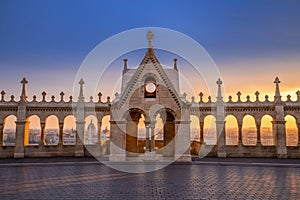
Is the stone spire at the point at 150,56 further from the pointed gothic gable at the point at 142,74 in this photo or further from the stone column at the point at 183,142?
the stone column at the point at 183,142

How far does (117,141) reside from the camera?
25.8 m

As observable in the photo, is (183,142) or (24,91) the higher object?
(24,91)

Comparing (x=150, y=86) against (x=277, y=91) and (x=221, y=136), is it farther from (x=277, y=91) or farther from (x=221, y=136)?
(x=277, y=91)

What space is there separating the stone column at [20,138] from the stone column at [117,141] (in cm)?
1167

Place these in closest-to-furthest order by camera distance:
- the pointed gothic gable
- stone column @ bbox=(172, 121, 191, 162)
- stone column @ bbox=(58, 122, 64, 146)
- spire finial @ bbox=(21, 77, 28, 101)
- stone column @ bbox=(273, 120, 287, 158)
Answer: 1. stone column @ bbox=(172, 121, 191, 162)
2. the pointed gothic gable
3. stone column @ bbox=(273, 120, 287, 158)
4. spire finial @ bbox=(21, 77, 28, 101)
5. stone column @ bbox=(58, 122, 64, 146)

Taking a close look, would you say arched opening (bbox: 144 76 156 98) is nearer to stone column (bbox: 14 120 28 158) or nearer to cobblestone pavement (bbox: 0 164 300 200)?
cobblestone pavement (bbox: 0 164 300 200)

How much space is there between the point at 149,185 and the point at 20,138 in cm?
2164

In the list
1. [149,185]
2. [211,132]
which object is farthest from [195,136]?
[149,185]

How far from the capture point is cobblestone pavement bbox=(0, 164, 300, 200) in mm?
12398

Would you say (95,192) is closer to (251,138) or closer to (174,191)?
(174,191)

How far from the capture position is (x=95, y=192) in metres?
13.0

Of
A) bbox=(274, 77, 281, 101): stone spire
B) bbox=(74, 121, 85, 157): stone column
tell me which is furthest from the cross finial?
bbox=(74, 121, 85, 157): stone column

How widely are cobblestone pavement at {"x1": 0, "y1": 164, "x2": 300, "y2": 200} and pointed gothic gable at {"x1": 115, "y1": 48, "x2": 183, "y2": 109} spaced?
8949mm

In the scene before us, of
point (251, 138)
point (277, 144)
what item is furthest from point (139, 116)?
point (277, 144)
